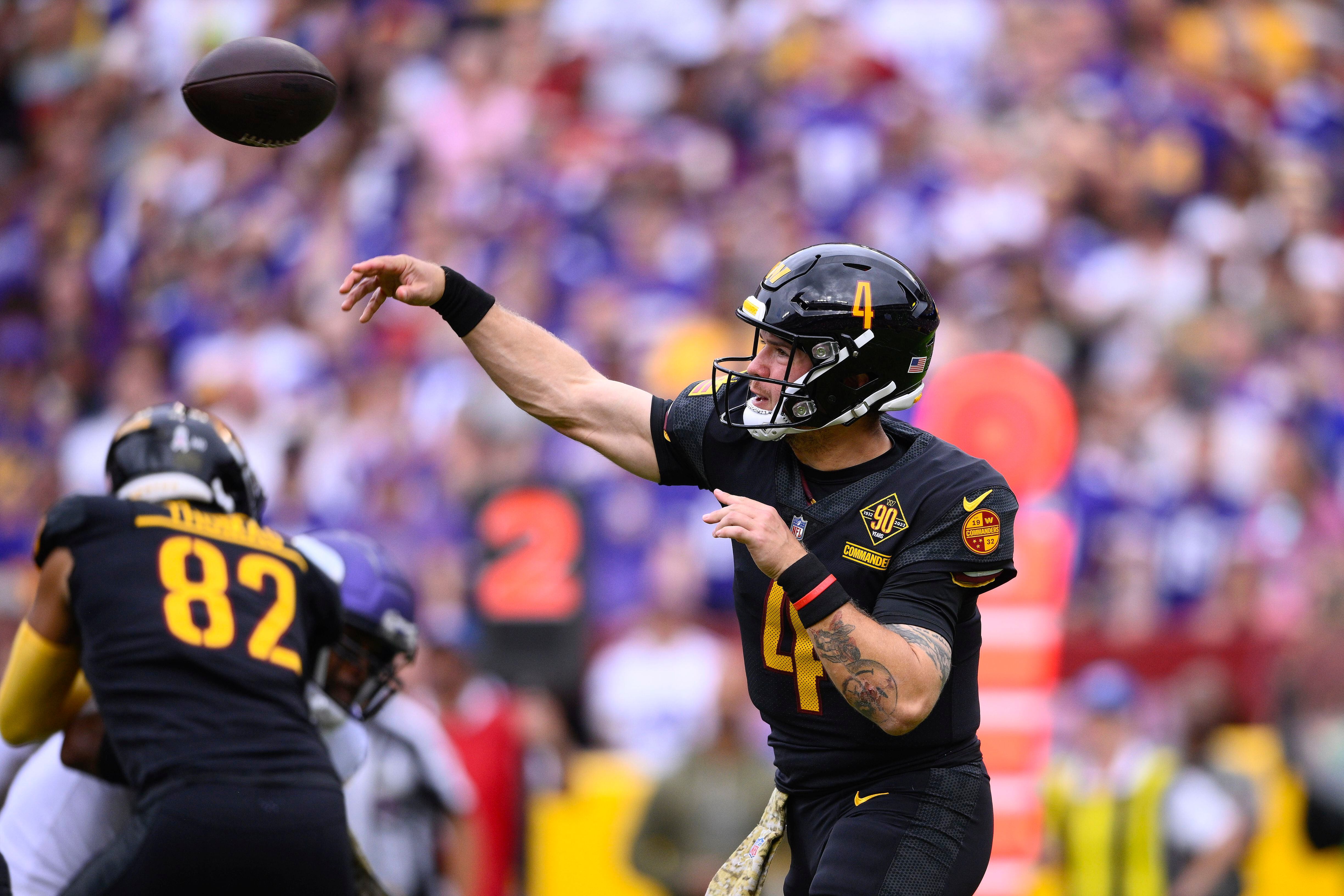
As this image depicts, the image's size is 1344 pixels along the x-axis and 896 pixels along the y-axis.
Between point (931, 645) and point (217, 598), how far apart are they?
5.86 feet

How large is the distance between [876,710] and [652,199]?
7.82 metres

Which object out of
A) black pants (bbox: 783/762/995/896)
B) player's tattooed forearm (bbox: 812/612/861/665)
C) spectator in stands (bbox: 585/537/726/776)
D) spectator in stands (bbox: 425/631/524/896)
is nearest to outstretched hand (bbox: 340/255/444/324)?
player's tattooed forearm (bbox: 812/612/861/665)

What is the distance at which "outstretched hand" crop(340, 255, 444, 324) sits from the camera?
4180mm

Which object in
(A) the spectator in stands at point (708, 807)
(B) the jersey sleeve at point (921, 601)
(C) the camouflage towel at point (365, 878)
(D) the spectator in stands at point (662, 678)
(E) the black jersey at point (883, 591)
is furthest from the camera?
(D) the spectator in stands at point (662, 678)

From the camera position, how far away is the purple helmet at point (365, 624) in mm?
4840

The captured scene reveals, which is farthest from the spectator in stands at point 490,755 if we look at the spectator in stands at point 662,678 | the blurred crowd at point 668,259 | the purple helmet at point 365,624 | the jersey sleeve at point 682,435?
the jersey sleeve at point 682,435

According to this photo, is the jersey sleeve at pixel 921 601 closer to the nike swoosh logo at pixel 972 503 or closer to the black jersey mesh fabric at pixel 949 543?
the black jersey mesh fabric at pixel 949 543

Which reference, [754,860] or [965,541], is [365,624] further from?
[965,541]

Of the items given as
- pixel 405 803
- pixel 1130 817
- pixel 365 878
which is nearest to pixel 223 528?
pixel 365 878

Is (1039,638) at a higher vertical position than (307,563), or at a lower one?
higher

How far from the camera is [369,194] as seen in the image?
40.0 ft

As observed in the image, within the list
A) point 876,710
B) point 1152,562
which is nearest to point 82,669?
point 876,710

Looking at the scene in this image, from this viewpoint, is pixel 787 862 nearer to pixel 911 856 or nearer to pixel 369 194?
pixel 911 856

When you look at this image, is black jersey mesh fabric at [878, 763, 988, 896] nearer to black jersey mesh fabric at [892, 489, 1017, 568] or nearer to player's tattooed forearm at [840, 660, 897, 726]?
player's tattooed forearm at [840, 660, 897, 726]
